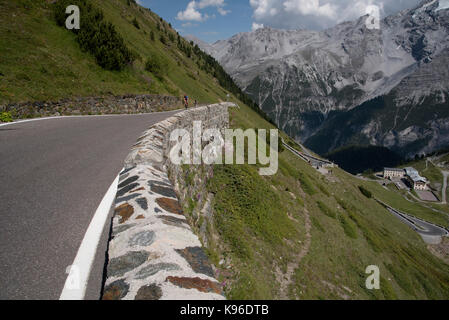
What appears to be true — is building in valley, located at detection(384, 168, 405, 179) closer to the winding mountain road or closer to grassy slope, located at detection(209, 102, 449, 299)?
the winding mountain road

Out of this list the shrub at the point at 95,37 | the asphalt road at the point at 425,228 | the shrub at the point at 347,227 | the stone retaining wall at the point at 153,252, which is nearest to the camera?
the stone retaining wall at the point at 153,252

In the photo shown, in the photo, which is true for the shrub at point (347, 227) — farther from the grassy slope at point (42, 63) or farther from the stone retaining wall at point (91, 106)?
the grassy slope at point (42, 63)

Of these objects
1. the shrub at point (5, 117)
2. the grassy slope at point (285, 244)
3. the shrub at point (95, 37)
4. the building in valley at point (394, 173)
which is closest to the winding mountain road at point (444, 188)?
the building in valley at point (394, 173)

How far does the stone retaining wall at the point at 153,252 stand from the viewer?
2531 millimetres

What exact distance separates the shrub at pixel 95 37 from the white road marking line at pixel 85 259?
2580cm

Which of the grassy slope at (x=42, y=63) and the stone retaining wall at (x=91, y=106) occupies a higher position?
the grassy slope at (x=42, y=63)

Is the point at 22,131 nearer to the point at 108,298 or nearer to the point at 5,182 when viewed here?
the point at 5,182

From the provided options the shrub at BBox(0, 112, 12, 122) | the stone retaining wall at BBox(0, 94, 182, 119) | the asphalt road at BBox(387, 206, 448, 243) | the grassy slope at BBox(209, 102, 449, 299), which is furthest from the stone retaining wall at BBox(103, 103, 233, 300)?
the asphalt road at BBox(387, 206, 448, 243)

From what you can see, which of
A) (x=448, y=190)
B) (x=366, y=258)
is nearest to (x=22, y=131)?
(x=366, y=258)

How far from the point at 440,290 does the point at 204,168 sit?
45.0 metres

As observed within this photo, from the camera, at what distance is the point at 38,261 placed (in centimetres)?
356

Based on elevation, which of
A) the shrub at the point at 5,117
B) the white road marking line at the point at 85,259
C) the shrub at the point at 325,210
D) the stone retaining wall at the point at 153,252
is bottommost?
the shrub at the point at 325,210

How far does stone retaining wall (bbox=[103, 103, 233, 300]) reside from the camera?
2531mm
